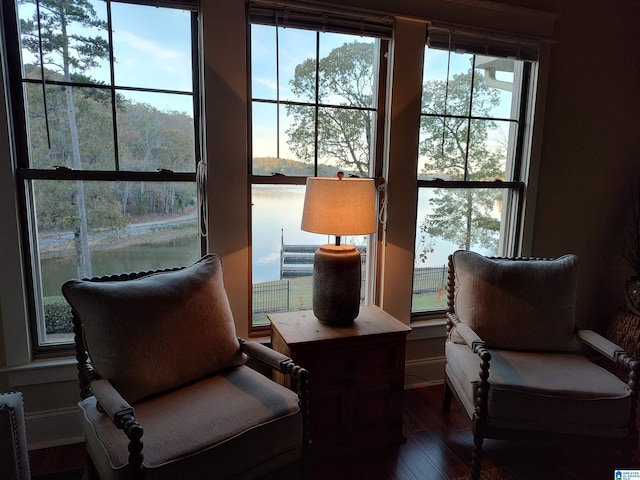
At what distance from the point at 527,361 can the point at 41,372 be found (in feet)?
7.41

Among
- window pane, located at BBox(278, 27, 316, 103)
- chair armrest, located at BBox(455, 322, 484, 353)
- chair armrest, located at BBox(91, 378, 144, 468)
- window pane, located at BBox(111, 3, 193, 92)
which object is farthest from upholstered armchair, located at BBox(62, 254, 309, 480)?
window pane, located at BBox(278, 27, 316, 103)

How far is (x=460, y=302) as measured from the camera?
2061mm

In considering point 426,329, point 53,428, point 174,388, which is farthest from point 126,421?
point 426,329

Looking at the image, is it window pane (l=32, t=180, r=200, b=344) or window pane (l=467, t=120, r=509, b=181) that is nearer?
window pane (l=32, t=180, r=200, b=344)

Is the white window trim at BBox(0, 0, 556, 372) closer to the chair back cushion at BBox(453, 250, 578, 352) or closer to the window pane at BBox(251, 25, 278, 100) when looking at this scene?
the window pane at BBox(251, 25, 278, 100)

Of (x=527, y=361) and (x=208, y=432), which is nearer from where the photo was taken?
(x=208, y=432)

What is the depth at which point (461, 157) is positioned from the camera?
8.13ft

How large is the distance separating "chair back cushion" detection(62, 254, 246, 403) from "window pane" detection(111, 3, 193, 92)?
3.15 ft

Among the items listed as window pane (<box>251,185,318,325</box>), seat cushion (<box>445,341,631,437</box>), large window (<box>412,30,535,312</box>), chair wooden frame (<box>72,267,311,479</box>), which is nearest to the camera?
chair wooden frame (<box>72,267,311,479</box>)

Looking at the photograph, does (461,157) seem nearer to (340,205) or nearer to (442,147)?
(442,147)

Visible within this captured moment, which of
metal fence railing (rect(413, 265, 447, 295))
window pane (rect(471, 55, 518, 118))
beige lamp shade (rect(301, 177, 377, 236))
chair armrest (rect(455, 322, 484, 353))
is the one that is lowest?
chair armrest (rect(455, 322, 484, 353))

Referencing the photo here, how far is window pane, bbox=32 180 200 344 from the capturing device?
188cm

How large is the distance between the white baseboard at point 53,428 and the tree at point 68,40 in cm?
109

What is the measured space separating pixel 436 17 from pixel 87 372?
2429 millimetres
